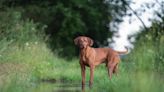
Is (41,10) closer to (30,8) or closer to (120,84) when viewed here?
(30,8)

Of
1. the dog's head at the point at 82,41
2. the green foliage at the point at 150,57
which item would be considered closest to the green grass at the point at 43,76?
the green foliage at the point at 150,57

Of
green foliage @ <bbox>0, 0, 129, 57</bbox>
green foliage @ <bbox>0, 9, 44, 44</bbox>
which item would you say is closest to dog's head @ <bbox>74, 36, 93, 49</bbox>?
green foliage @ <bbox>0, 9, 44, 44</bbox>

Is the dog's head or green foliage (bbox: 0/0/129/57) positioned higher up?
green foliage (bbox: 0/0/129/57)

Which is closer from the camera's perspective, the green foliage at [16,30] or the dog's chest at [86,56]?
the dog's chest at [86,56]

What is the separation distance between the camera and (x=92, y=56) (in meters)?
17.6

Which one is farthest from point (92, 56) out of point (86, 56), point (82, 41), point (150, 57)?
point (150, 57)

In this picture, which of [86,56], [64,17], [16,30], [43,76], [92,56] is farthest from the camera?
[64,17]

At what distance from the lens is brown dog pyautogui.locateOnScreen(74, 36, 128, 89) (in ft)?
56.5

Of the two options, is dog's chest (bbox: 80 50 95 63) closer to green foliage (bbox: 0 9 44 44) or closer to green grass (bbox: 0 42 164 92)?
green grass (bbox: 0 42 164 92)

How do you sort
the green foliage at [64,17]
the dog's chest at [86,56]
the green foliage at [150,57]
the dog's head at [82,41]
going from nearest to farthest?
the green foliage at [150,57] < the dog's head at [82,41] < the dog's chest at [86,56] < the green foliage at [64,17]

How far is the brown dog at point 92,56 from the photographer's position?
17.2m

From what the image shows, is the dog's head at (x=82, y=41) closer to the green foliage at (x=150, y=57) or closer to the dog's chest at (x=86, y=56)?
the dog's chest at (x=86, y=56)

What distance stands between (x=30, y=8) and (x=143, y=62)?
27.0 meters

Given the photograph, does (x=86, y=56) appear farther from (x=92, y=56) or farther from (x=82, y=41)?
(x=82, y=41)
